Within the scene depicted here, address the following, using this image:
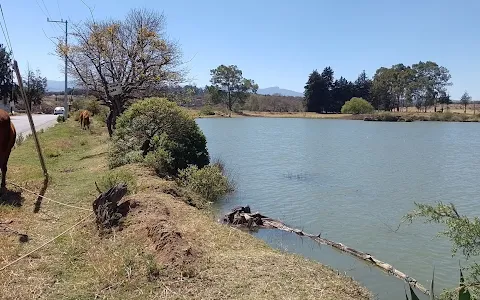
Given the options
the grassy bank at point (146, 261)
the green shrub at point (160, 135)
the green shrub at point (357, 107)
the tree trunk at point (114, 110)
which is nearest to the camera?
the grassy bank at point (146, 261)

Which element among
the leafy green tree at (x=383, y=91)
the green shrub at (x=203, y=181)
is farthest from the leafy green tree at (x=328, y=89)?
the green shrub at (x=203, y=181)

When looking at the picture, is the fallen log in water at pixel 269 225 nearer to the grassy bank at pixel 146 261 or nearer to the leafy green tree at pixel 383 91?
the grassy bank at pixel 146 261

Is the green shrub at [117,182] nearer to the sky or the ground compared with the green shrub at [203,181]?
nearer to the sky

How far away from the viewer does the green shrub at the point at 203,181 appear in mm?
11914

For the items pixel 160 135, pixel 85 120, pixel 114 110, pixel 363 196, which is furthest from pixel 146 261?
pixel 85 120

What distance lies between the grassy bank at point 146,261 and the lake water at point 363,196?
2012 mm

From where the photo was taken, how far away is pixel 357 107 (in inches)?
3297

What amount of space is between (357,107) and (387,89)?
12590mm

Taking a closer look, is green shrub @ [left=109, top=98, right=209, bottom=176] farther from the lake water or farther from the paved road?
the paved road

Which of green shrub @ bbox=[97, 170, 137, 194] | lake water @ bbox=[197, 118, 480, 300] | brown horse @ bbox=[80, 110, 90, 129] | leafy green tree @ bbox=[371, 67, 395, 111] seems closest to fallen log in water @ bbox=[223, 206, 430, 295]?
lake water @ bbox=[197, 118, 480, 300]

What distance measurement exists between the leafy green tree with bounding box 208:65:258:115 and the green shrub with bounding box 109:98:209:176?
87.8 m

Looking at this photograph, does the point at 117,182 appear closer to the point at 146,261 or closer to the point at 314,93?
the point at 146,261

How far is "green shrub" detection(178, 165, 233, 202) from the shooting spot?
11914mm

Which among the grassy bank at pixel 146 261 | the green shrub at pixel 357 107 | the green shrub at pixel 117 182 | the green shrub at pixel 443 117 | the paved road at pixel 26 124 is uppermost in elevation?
the green shrub at pixel 357 107
